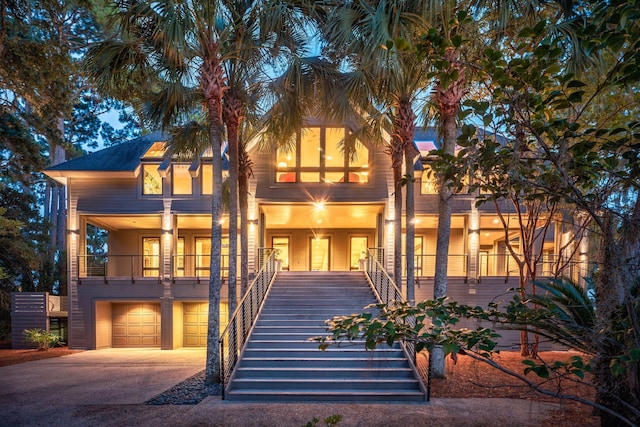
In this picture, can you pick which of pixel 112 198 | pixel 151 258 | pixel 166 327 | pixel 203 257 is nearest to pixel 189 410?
pixel 166 327

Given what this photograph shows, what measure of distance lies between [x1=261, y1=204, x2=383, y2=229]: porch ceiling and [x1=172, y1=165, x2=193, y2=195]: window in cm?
301

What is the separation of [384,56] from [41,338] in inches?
592

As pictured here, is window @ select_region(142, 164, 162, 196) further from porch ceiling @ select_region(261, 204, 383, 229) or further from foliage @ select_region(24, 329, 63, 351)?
foliage @ select_region(24, 329, 63, 351)

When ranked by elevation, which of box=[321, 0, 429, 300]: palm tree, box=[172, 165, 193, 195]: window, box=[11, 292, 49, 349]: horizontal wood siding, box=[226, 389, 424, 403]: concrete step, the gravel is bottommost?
box=[11, 292, 49, 349]: horizontal wood siding

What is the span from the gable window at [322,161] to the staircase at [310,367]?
503cm

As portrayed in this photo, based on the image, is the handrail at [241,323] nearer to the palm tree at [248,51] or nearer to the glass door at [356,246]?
the palm tree at [248,51]

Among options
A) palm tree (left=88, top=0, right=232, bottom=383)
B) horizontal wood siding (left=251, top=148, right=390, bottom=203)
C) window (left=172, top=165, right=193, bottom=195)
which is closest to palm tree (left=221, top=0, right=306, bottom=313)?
palm tree (left=88, top=0, right=232, bottom=383)

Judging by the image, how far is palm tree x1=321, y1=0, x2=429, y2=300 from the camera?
5953 mm

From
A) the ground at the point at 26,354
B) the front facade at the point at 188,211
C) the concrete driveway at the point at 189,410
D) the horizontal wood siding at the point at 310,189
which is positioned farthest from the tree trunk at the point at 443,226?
the ground at the point at 26,354

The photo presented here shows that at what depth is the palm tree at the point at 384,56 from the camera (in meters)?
5.95

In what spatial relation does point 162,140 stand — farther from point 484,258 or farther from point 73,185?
point 484,258

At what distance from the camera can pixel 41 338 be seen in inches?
532

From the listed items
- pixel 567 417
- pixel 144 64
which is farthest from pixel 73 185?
pixel 567 417

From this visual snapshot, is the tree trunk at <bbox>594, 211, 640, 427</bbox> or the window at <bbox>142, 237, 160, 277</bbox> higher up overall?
the tree trunk at <bbox>594, 211, 640, 427</bbox>
